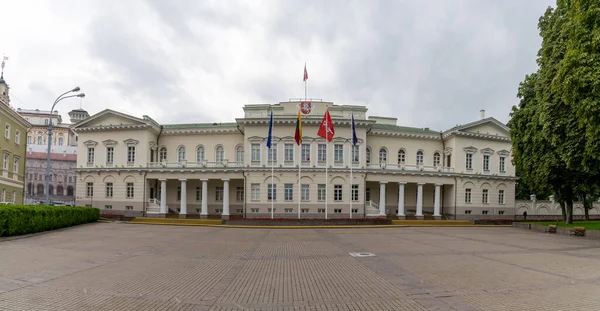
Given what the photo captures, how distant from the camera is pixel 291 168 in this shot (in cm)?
3566

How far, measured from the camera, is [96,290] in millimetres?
8031

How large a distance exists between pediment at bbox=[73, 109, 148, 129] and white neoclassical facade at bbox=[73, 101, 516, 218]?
4.9 inches

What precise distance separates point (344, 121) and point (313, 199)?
9.20 m

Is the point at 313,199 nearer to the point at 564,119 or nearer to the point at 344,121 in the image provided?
the point at 344,121

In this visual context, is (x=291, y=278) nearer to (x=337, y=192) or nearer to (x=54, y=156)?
(x=337, y=192)

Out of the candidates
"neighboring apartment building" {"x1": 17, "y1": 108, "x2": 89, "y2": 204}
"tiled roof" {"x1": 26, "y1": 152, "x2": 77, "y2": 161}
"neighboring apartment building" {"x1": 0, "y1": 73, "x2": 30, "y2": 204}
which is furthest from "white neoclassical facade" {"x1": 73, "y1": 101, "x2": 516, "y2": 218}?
"tiled roof" {"x1": 26, "y1": 152, "x2": 77, "y2": 161}

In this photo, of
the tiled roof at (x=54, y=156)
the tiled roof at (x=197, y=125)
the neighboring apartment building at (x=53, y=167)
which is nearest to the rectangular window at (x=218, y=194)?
the tiled roof at (x=197, y=125)

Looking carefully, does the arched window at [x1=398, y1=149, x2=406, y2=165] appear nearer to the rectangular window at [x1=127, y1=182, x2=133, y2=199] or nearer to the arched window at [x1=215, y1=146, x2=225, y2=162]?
the arched window at [x1=215, y1=146, x2=225, y2=162]

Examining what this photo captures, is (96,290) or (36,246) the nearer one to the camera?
(96,290)

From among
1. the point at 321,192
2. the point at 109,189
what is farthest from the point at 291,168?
the point at 109,189

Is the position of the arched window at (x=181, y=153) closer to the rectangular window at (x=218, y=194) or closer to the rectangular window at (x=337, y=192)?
the rectangular window at (x=218, y=194)

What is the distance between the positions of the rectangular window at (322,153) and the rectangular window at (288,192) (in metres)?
4.32

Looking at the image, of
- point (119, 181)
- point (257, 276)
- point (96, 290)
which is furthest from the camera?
point (119, 181)

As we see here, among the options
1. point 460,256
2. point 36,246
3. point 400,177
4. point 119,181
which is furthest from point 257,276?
point 119,181
